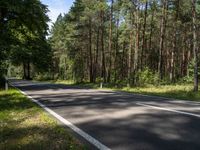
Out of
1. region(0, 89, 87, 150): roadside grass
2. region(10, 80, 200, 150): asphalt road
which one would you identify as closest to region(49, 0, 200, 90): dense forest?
region(10, 80, 200, 150): asphalt road

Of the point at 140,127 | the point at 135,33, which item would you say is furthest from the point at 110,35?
the point at 140,127

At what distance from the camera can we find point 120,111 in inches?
489

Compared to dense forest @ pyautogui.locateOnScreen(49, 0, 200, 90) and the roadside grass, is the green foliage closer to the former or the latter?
dense forest @ pyautogui.locateOnScreen(49, 0, 200, 90)

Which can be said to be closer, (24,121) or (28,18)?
(24,121)

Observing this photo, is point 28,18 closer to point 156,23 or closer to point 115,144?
point 115,144

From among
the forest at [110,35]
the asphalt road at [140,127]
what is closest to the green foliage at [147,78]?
the forest at [110,35]

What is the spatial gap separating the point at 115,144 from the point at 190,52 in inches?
2017

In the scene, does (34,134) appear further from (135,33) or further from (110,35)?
(135,33)

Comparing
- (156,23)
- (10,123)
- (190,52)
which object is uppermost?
(156,23)

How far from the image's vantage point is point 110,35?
41.6 meters

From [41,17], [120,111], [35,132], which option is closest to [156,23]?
[41,17]

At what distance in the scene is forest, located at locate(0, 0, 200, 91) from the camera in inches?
1161

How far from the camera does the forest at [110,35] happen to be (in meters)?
29.5

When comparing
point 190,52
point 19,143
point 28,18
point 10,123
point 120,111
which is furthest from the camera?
point 190,52
